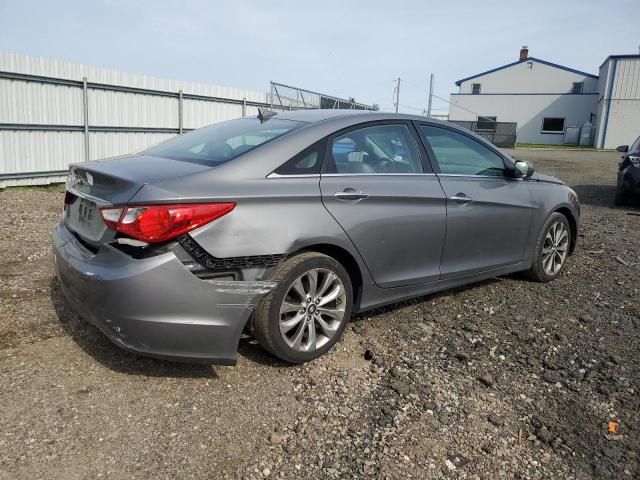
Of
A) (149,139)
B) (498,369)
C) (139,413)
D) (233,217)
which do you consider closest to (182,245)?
(233,217)

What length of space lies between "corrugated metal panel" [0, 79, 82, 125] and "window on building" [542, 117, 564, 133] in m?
39.4

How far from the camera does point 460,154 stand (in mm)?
4219

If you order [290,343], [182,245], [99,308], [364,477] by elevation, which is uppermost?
[182,245]

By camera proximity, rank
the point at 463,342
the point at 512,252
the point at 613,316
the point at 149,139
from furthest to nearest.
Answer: the point at 149,139
the point at 512,252
the point at 613,316
the point at 463,342

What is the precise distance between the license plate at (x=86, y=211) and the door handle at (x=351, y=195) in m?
1.37

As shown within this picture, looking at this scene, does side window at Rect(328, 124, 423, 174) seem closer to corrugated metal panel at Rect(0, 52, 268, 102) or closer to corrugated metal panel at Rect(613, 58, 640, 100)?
corrugated metal panel at Rect(0, 52, 268, 102)

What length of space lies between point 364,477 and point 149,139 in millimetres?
11428

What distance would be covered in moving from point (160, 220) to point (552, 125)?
44.9 metres

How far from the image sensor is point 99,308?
2.73 m

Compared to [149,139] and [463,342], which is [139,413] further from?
[149,139]

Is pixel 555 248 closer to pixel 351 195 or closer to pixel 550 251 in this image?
pixel 550 251

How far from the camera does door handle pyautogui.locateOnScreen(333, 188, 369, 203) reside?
3.20m

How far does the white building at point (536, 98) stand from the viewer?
1612 inches

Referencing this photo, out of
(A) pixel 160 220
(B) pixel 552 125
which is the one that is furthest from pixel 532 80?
(A) pixel 160 220
